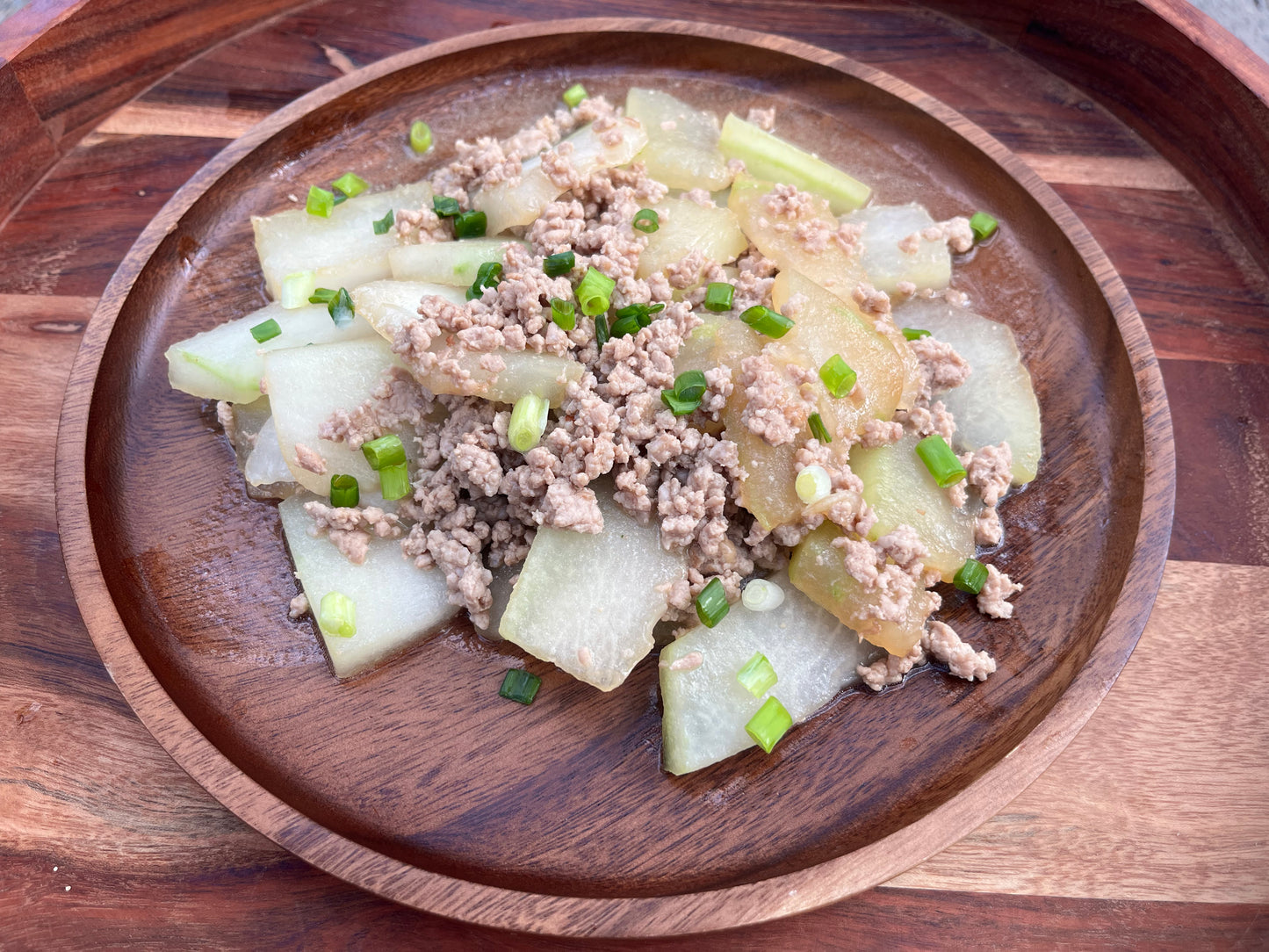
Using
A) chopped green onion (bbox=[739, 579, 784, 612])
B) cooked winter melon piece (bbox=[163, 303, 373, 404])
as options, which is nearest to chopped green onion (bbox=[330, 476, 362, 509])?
cooked winter melon piece (bbox=[163, 303, 373, 404])

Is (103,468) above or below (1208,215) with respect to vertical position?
below

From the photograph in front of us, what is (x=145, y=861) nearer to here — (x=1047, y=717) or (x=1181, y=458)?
(x=1047, y=717)

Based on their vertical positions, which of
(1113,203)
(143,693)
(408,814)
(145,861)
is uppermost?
(1113,203)

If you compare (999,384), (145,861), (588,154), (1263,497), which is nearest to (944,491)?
(999,384)

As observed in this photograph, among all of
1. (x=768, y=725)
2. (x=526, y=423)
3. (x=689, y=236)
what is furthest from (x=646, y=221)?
(x=768, y=725)

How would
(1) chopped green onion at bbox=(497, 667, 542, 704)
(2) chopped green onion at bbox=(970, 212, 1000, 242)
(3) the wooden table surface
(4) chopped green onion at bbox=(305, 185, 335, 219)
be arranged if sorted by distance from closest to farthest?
1. (3) the wooden table surface
2. (1) chopped green onion at bbox=(497, 667, 542, 704)
3. (4) chopped green onion at bbox=(305, 185, 335, 219)
4. (2) chopped green onion at bbox=(970, 212, 1000, 242)

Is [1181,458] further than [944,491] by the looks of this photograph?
Yes

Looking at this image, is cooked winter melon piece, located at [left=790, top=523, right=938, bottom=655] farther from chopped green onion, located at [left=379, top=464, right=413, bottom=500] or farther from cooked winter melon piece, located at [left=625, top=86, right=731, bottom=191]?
cooked winter melon piece, located at [left=625, top=86, right=731, bottom=191]
